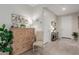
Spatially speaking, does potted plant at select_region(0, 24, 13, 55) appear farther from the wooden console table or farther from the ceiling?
the ceiling

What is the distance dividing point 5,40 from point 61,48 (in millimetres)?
1047

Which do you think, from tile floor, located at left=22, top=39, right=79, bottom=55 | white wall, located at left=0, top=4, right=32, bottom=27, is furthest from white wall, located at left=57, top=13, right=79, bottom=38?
white wall, located at left=0, top=4, right=32, bottom=27

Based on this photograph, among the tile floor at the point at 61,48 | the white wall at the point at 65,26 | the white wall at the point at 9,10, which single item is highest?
the white wall at the point at 9,10

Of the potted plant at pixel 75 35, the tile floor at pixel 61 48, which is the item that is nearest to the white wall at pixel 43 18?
the tile floor at pixel 61 48

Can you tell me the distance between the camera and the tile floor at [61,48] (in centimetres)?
191

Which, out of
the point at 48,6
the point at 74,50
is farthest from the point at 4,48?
the point at 74,50

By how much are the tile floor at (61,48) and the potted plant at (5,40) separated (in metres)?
0.34

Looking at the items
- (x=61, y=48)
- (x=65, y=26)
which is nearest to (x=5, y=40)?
(x=61, y=48)

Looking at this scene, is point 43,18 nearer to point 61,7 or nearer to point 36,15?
point 36,15

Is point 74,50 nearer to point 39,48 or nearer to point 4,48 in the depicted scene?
point 39,48

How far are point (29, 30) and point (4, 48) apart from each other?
1.84 feet

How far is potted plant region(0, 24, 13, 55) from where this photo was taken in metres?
1.84

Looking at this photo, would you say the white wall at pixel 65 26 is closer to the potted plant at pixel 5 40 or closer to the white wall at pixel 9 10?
the white wall at pixel 9 10
